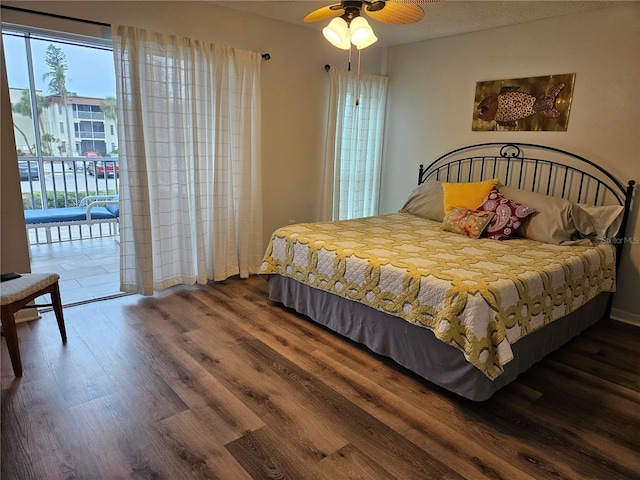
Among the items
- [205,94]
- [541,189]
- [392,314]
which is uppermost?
[205,94]

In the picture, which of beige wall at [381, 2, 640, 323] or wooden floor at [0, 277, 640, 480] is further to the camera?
beige wall at [381, 2, 640, 323]

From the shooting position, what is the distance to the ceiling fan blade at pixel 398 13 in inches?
89.0

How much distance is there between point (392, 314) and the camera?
97.0 inches

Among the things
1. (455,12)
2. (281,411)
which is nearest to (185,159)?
(281,411)

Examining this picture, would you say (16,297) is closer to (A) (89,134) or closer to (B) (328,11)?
(B) (328,11)

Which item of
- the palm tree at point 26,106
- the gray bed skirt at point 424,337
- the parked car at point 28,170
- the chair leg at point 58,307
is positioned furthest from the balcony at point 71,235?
the gray bed skirt at point 424,337

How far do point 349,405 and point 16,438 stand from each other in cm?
153

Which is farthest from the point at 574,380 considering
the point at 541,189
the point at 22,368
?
the point at 22,368

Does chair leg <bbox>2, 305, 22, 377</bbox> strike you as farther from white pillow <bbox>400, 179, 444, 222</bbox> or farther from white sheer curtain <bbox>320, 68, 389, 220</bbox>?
white pillow <bbox>400, 179, 444, 222</bbox>

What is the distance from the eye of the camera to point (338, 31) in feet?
7.58

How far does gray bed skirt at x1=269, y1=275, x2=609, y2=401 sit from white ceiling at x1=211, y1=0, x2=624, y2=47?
2250mm

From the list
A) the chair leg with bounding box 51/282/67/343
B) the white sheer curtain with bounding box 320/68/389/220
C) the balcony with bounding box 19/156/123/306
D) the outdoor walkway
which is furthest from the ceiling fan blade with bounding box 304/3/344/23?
the balcony with bounding box 19/156/123/306

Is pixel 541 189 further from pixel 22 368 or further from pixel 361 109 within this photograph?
pixel 22 368

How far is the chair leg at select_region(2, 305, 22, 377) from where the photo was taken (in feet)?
7.27
